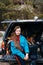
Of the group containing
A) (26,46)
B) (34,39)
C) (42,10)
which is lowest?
(42,10)

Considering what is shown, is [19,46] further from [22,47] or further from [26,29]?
[26,29]

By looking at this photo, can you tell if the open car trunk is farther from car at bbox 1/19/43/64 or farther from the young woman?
the young woman

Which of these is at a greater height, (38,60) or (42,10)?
(38,60)

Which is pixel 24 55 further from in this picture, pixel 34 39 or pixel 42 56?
pixel 34 39

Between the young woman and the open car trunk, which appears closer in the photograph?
the young woman

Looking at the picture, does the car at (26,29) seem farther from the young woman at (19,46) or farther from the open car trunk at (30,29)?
the young woman at (19,46)

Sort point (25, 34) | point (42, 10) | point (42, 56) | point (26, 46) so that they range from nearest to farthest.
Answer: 1. point (26, 46)
2. point (42, 56)
3. point (25, 34)
4. point (42, 10)

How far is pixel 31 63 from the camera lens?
7.17 meters

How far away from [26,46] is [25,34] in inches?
52.6

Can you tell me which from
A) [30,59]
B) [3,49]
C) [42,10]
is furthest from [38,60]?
[42,10]

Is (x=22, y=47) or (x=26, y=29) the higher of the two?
(x=22, y=47)

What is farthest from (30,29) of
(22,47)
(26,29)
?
(22,47)

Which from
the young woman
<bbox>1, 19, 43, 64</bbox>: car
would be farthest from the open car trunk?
the young woman

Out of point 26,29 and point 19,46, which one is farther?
point 26,29
